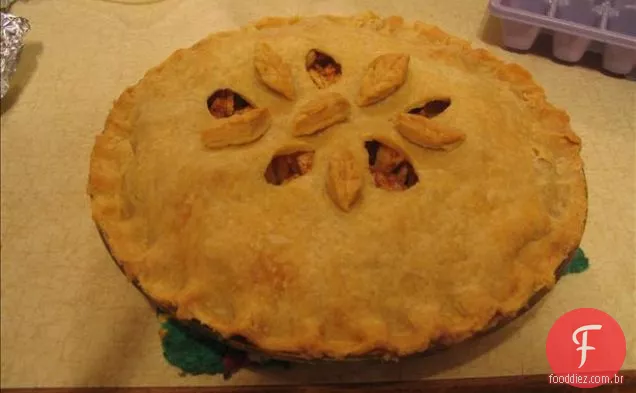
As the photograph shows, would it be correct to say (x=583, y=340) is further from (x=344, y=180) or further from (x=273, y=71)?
(x=273, y=71)

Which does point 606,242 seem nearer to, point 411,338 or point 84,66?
point 411,338

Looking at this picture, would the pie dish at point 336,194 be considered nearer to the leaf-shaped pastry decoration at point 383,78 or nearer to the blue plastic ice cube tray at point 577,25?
the leaf-shaped pastry decoration at point 383,78

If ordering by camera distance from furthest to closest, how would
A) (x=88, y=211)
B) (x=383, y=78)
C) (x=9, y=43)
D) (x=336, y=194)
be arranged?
(x=9, y=43) < (x=88, y=211) < (x=383, y=78) < (x=336, y=194)

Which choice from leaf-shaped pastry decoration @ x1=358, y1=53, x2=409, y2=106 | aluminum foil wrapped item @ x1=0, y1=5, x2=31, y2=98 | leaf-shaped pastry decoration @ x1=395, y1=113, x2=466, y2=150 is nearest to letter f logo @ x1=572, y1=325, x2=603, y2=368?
leaf-shaped pastry decoration @ x1=395, y1=113, x2=466, y2=150

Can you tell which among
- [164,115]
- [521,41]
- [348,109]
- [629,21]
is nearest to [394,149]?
[348,109]

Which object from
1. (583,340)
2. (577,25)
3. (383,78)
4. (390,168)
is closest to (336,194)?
(390,168)

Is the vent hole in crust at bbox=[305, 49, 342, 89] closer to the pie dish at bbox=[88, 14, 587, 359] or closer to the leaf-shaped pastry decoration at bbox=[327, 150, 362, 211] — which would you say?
the pie dish at bbox=[88, 14, 587, 359]
